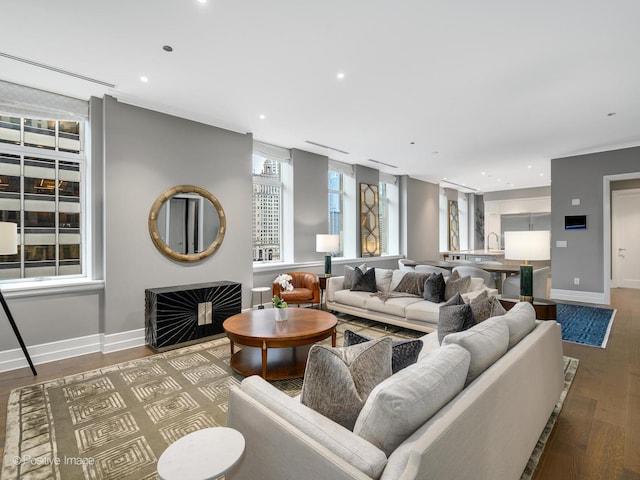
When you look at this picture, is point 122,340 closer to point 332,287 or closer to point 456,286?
point 332,287

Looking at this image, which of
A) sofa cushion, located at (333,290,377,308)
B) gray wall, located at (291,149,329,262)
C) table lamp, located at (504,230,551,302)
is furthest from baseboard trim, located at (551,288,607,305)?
gray wall, located at (291,149,329,262)

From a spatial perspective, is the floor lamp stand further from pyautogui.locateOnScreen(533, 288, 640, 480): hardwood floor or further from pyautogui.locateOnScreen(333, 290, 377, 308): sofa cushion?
pyautogui.locateOnScreen(533, 288, 640, 480): hardwood floor

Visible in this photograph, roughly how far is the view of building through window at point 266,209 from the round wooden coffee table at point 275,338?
231 centimetres

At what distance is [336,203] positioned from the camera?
7.23 m

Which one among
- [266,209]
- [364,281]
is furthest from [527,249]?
[266,209]

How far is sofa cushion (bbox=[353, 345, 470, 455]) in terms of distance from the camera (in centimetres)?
105

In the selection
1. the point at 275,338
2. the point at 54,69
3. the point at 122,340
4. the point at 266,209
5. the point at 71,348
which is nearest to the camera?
the point at 275,338

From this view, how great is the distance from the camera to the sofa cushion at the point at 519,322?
1938 mm

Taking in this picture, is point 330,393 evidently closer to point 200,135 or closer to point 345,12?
point 345,12

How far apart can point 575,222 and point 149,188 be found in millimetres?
7592

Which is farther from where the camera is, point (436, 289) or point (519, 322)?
point (436, 289)

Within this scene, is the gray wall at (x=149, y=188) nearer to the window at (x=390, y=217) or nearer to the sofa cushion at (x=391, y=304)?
the sofa cushion at (x=391, y=304)

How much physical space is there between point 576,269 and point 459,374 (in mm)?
6683

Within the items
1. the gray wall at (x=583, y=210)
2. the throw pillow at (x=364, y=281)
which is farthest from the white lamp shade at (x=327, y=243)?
the gray wall at (x=583, y=210)
